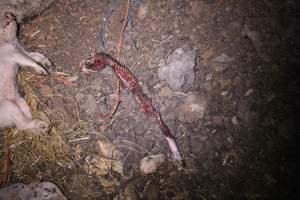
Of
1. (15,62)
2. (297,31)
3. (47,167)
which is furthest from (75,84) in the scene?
(297,31)

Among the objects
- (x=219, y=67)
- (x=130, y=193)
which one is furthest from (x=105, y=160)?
(x=219, y=67)

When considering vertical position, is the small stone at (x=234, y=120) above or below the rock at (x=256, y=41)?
below

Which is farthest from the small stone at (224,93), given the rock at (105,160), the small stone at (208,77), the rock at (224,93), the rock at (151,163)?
the rock at (105,160)

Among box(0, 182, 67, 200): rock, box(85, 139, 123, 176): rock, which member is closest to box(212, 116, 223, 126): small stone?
box(85, 139, 123, 176): rock

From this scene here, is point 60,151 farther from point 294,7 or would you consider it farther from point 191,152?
point 294,7

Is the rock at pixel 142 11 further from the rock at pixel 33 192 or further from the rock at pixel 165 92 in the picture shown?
the rock at pixel 33 192

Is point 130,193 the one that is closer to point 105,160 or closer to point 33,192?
point 105,160

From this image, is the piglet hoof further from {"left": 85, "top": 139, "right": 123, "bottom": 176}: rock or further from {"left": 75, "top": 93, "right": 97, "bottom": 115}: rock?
{"left": 85, "top": 139, "right": 123, "bottom": 176}: rock
